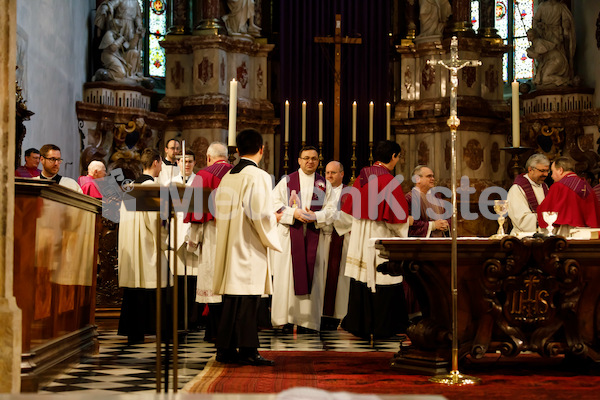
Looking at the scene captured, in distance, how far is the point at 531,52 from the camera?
14.4 meters

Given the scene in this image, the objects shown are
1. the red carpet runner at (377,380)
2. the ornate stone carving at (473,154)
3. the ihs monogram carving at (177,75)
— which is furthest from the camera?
the ihs monogram carving at (177,75)

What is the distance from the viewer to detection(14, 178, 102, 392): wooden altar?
5285mm

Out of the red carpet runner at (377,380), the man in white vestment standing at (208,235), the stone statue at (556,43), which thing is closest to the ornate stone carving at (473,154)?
the stone statue at (556,43)

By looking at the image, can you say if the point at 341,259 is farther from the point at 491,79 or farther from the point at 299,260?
the point at 491,79

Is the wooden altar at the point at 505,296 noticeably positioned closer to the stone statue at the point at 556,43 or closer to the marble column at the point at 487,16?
the stone statue at the point at 556,43

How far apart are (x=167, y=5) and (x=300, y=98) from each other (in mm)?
3065

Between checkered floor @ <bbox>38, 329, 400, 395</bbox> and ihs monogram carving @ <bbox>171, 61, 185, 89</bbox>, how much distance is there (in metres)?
6.71

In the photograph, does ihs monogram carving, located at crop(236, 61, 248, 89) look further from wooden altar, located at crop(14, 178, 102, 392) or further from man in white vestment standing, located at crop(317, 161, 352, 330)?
wooden altar, located at crop(14, 178, 102, 392)

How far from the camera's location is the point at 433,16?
14.8 meters

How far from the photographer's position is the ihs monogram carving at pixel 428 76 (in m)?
14.7

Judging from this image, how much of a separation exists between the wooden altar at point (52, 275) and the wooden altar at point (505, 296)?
2.19 m

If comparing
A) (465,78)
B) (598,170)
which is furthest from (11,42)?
(465,78)

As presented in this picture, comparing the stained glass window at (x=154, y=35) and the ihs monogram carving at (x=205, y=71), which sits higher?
the stained glass window at (x=154, y=35)

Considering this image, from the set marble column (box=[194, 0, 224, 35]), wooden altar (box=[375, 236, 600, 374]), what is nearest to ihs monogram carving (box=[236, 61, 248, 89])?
marble column (box=[194, 0, 224, 35])
